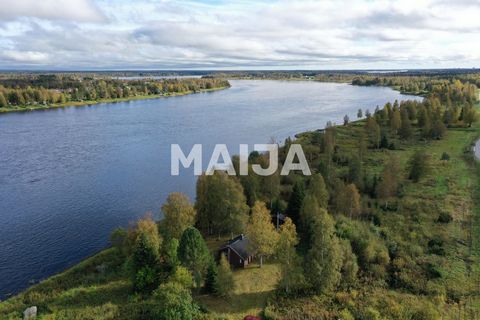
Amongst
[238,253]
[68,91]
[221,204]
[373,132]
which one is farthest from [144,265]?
[68,91]

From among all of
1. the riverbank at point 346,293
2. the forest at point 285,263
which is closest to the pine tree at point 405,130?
the forest at point 285,263

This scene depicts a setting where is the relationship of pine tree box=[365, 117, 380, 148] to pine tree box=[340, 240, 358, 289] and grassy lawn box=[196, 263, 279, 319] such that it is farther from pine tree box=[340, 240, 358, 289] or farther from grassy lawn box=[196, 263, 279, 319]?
grassy lawn box=[196, 263, 279, 319]

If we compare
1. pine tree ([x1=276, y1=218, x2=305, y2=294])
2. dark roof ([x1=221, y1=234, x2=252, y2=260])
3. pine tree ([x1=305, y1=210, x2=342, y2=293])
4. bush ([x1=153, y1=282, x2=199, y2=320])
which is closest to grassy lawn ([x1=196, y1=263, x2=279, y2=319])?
dark roof ([x1=221, y1=234, x2=252, y2=260])

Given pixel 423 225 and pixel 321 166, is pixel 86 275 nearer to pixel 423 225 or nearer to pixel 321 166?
pixel 321 166

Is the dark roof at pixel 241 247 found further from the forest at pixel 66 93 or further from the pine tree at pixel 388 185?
the forest at pixel 66 93

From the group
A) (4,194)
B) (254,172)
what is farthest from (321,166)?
(4,194)
